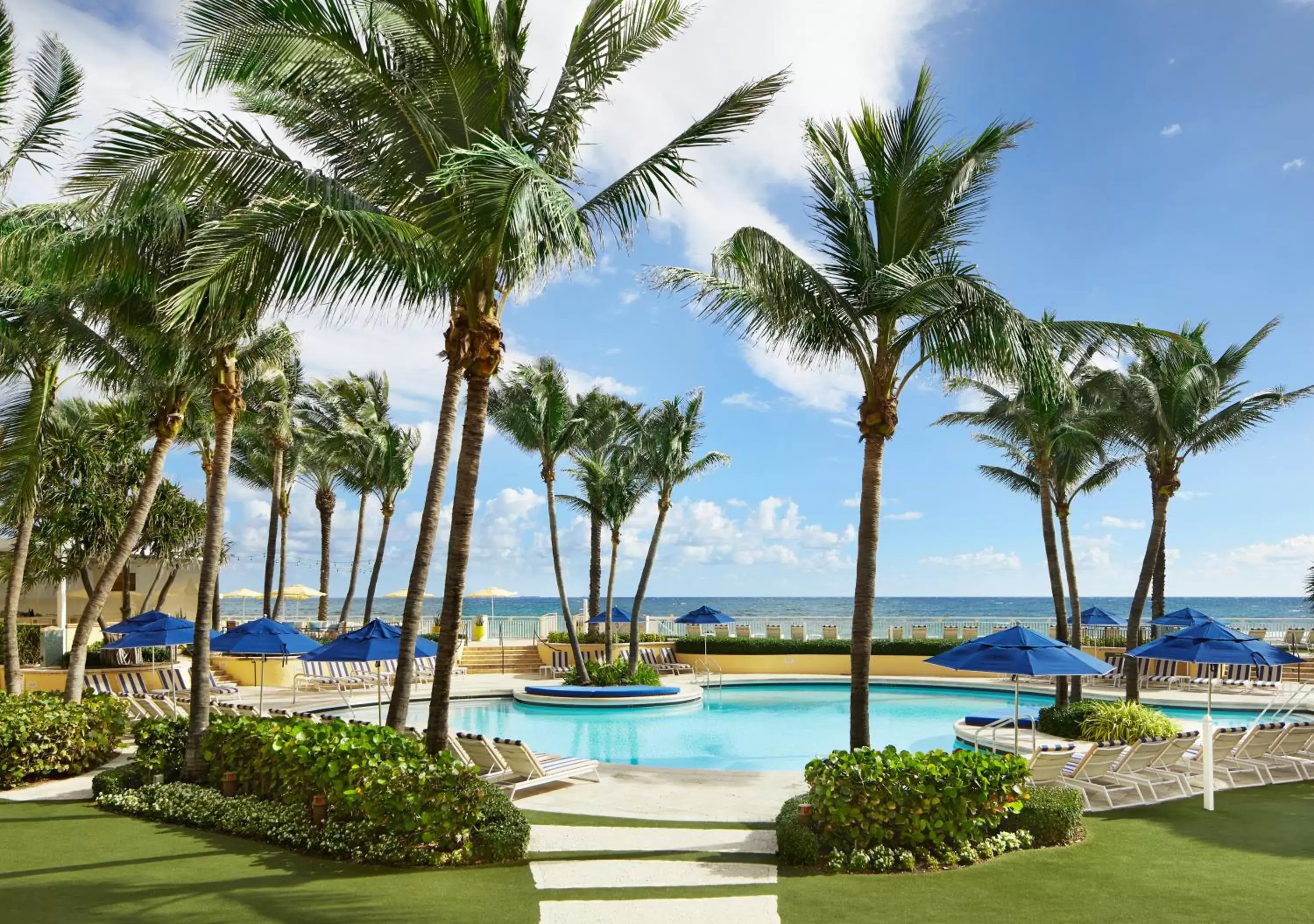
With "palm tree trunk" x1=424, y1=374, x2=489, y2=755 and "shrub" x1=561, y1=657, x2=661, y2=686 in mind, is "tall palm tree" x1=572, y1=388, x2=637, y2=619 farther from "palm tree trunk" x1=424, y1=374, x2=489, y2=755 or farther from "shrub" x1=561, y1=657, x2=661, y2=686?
"palm tree trunk" x1=424, y1=374, x2=489, y2=755

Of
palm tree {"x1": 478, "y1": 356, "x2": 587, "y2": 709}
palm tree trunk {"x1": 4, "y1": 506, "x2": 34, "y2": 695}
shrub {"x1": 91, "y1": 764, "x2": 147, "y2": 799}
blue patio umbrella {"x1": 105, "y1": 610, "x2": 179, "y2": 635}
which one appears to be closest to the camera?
shrub {"x1": 91, "y1": 764, "x2": 147, "y2": 799}

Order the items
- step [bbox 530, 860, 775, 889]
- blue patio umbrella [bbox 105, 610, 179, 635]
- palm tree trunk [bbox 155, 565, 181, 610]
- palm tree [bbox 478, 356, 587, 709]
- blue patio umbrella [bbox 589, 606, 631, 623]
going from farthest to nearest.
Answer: palm tree trunk [bbox 155, 565, 181, 610] → blue patio umbrella [bbox 589, 606, 631, 623] → palm tree [bbox 478, 356, 587, 709] → blue patio umbrella [bbox 105, 610, 179, 635] → step [bbox 530, 860, 775, 889]

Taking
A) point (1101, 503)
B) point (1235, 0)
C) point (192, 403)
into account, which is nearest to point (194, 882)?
point (192, 403)

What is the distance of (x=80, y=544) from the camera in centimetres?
2444

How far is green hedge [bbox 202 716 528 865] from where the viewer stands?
8312mm

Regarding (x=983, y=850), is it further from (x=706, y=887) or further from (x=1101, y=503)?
(x=1101, y=503)

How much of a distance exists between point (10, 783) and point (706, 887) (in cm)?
910

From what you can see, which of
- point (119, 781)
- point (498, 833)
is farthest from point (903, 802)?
point (119, 781)

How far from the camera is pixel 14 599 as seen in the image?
542 inches

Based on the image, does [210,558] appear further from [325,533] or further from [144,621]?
[325,533]

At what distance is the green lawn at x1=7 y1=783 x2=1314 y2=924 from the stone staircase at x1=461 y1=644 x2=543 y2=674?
64.1ft

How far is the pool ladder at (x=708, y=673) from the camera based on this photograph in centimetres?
2645

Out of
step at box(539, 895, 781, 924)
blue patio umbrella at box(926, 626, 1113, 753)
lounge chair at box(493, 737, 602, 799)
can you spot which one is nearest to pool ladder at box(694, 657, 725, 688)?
lounge chair at box(493, 737, 602, 799)

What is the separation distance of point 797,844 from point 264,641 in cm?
1004
